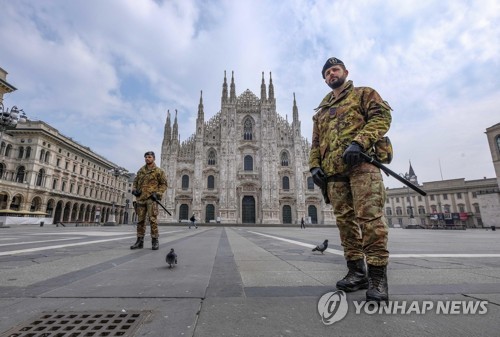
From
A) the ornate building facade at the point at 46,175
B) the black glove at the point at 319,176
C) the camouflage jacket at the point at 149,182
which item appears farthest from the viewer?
the ornate building facade at the point at 46,175

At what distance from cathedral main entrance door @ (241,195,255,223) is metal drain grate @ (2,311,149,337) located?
31518 mm

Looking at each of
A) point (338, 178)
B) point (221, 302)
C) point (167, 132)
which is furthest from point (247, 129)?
point (221, 302)

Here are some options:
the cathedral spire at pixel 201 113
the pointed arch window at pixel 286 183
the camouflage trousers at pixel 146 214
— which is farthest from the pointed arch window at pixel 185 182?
the camouflage trousers at pixel 146 214

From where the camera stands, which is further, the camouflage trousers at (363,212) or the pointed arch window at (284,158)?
the pointed arch window at (284,158)

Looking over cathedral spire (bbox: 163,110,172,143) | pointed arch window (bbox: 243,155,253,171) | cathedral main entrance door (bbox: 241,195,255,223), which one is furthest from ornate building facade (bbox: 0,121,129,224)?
pointed arch window (bbox: 243,155,253,171)

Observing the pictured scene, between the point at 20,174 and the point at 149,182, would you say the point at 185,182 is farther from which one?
the point at 149,182

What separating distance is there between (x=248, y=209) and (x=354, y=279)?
102ft

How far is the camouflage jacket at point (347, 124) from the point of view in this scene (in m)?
2.14

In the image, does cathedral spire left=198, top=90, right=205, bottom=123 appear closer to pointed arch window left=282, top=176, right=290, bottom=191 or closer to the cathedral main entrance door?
the cathedral main entrance door

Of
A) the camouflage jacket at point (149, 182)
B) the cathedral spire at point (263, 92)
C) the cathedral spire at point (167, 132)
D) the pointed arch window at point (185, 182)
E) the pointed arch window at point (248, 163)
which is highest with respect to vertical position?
the cathedral spire at point (263, 92)

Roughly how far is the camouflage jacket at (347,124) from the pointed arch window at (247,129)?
32256mm

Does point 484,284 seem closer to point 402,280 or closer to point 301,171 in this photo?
point 402,280

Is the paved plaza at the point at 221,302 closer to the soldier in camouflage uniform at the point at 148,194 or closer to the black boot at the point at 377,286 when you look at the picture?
the black boot at the point at 377,286

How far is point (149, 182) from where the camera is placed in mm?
4832
